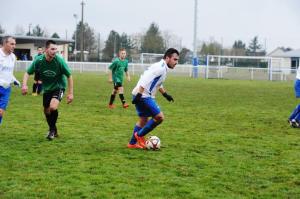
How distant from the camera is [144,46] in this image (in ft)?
262

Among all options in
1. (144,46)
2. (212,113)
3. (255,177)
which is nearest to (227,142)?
(255,177)

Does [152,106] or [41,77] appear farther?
[41,77]

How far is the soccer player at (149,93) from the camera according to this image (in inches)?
323

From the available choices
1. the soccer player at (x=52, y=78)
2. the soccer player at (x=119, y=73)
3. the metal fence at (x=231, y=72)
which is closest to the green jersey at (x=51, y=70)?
the soccer player at (x=52, y=78)

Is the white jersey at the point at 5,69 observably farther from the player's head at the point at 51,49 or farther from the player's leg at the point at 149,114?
the player's leg at the point at 149,114

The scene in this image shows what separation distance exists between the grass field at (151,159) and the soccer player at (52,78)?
1.82 ft

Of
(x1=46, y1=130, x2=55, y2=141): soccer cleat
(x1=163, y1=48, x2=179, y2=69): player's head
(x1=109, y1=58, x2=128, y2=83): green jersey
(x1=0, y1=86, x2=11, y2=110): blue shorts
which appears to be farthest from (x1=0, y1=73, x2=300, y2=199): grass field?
(x1=109, y1=58, x2=128, y2=83): green jersey

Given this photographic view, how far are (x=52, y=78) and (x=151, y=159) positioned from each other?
2788 millimetres

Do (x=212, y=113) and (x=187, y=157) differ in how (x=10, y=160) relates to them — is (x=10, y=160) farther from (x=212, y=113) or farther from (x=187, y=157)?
(x=212, y=113)

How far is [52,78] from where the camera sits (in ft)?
30.4

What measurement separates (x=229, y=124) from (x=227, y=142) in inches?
116

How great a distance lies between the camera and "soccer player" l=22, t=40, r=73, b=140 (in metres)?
9.05

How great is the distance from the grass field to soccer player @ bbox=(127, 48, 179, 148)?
0.41 m

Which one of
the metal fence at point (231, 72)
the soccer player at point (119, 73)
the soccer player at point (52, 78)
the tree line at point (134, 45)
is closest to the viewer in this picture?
the soccer player at point (52, 78)
